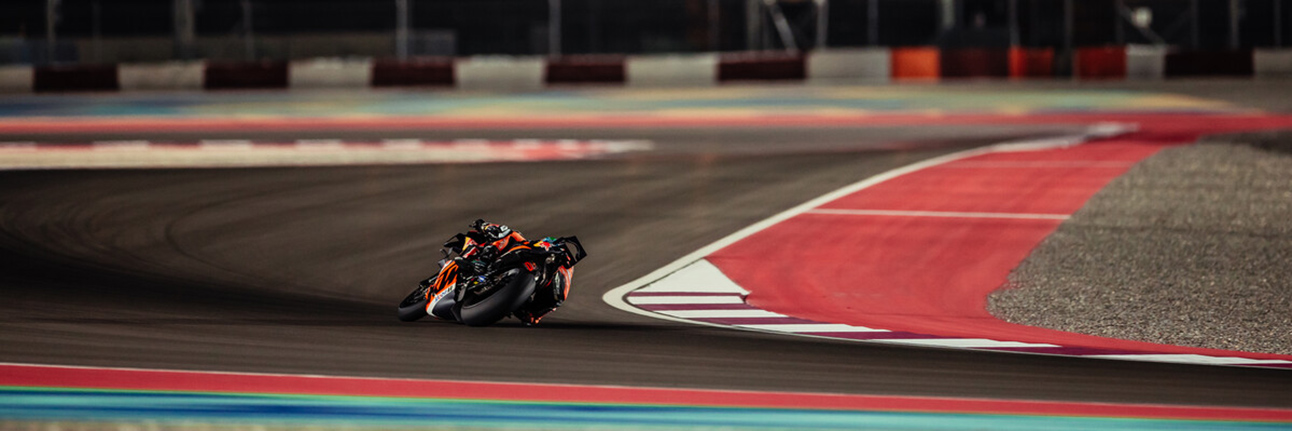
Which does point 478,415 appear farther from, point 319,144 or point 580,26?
point 580,26

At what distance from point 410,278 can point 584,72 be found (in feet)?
83.7

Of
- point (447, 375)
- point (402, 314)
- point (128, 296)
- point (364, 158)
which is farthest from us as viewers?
point (364, 158)

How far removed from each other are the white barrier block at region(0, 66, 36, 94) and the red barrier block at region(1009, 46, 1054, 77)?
67.1ft

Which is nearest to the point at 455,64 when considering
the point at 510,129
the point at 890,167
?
the point at 510,129

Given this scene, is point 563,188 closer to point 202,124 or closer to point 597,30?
point 202,124

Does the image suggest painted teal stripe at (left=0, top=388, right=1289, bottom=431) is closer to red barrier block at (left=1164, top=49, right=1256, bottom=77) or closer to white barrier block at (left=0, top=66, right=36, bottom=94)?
red barrier block at (left=1164, top=49, right=1256, bottom=77)

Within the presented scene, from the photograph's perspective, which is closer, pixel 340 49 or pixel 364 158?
pixel 364 158

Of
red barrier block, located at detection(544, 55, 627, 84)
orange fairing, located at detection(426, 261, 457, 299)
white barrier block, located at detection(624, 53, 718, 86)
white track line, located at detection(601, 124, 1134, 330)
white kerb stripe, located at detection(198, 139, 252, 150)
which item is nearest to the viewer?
orange fairing, located at detection(426, 261, 457, 299)

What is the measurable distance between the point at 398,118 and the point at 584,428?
21251 mm

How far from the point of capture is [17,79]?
35688mm

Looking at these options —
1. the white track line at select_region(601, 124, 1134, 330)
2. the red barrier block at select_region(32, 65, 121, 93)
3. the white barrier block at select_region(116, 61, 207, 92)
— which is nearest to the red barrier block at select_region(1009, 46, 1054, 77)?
the white track line at select_region(601, 124, 1134, 330)

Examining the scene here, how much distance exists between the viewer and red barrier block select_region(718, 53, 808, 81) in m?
34.1

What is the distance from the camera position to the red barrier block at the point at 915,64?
34.3 m

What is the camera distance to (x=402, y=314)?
7.73 metres
